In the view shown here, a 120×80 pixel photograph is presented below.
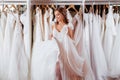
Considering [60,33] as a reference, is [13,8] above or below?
above

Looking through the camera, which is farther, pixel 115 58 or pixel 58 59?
pixel 115 58

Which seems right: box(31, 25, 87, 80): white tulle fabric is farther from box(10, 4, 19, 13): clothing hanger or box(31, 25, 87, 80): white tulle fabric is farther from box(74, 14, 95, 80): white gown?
box(10, 4, 19, 13): clothing hanger

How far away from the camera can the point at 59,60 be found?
6.40ft

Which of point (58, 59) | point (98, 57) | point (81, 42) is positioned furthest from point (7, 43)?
point (98, 57)

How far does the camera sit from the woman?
1.96 meters

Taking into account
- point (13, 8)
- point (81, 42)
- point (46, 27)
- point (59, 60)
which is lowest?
point (59, 60)

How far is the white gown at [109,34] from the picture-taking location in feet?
6.68

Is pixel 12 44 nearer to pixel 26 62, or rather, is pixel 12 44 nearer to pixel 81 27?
pixel 26 62

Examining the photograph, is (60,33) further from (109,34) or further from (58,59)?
(109,34)

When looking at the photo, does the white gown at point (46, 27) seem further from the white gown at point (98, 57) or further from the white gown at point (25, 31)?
the white gown at point (98, 57)

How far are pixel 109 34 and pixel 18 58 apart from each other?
2.55ft

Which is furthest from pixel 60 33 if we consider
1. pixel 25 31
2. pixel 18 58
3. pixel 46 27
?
pixel 18 58

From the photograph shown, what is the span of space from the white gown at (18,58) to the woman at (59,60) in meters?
0.07

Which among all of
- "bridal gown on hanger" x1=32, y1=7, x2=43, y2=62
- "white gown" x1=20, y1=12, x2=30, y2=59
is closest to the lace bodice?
"bridal gown on hanger" x1=32, y1=7, x2=43, y2=62
